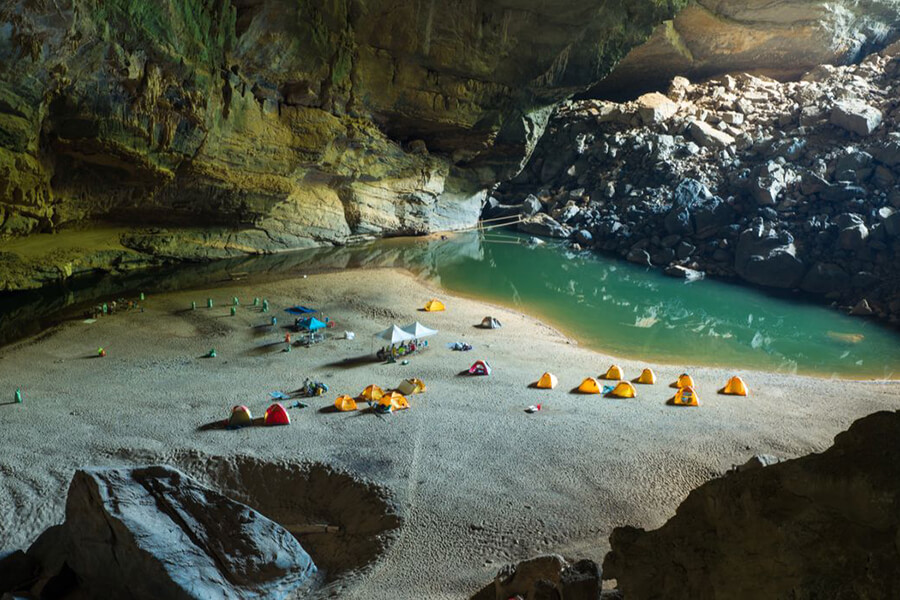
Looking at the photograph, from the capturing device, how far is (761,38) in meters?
34.4

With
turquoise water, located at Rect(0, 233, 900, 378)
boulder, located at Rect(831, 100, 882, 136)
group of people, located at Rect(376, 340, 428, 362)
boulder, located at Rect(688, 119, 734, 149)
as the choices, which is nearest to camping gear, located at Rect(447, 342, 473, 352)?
group of people, located at Rect(376, 340, 428, 362)

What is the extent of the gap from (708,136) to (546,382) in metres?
24.2

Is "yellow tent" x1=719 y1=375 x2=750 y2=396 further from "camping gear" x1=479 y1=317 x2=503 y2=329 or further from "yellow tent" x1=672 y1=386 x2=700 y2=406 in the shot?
"camping gear" x1=479 y1=317 x2=503 y2=329

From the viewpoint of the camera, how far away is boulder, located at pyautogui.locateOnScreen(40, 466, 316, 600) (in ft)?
18.2

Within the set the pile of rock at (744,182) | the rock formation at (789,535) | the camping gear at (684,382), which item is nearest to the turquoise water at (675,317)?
the pile of rock at (744,182)

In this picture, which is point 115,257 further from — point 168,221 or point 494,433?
point 494,433

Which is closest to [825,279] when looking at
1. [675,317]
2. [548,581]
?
[675,317]

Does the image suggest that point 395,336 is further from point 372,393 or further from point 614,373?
point 614,373

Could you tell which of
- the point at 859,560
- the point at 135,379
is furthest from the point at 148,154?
the point at 859,560

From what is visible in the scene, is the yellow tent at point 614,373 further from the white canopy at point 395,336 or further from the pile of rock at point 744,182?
the pile of rock at point 744,182

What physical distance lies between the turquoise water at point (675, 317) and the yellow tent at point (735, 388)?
3.59 meters

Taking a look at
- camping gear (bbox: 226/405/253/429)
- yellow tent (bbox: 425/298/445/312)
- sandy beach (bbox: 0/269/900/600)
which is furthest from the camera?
yellow tent (bbox: 425/298/445/312)

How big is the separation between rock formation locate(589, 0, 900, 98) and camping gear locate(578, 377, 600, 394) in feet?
82.8

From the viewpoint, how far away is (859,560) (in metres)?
2.85
